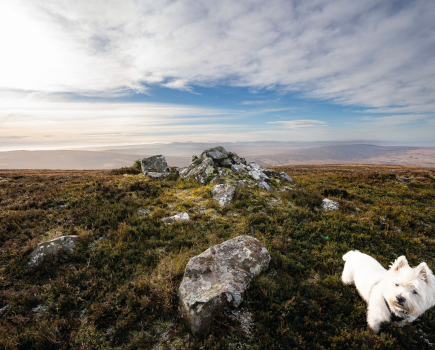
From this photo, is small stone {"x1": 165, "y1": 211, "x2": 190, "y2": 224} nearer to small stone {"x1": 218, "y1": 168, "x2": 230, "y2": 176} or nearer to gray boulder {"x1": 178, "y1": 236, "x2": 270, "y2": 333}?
gray boulder {"x1": 178, "y1": 236, "x2": 270, "y2": 333}

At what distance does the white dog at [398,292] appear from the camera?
388 cm

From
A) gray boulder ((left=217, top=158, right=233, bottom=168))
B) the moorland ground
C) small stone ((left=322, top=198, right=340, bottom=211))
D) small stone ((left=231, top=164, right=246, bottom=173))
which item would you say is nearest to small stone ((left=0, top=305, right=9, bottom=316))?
the moorland ground

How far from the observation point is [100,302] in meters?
4.68

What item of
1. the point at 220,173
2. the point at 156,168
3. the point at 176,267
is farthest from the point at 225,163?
the point at 176,267

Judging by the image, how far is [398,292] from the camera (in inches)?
159

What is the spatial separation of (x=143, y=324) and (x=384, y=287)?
5969mm

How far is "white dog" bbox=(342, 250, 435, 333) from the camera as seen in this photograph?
388 centimetres

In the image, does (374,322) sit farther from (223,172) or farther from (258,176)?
(223,172)

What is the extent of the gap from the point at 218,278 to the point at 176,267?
142cm

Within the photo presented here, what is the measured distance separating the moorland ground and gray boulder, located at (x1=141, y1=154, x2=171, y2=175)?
500 cm

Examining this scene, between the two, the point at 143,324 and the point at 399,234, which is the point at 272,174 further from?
the point at 143,324

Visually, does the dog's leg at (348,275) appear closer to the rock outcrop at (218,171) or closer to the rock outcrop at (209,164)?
the rock outcrop at (218,171)

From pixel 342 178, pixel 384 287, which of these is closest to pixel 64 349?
pixel 384 287

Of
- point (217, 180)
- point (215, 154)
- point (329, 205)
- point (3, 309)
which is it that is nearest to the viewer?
point (3, 309)
